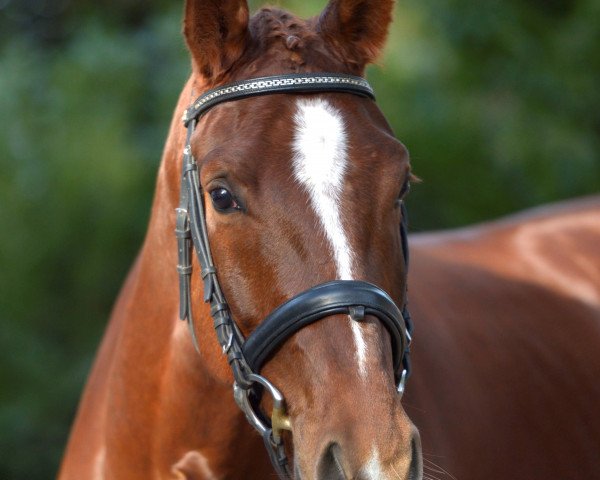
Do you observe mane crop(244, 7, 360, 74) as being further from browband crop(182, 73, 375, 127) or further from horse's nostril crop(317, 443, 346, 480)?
horse's nostril crop(317, 443, 346, 480)

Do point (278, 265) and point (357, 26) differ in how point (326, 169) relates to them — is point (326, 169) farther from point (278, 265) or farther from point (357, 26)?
point (357, 26)

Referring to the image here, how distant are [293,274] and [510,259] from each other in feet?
7.58

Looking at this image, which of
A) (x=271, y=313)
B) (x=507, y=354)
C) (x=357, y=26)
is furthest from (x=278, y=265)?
(x=507, y=354)

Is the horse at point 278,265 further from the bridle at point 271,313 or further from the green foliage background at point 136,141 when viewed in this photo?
the green foliage background at point 136,141

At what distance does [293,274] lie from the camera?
2.00 m

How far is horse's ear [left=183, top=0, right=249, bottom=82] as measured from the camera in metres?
2.26

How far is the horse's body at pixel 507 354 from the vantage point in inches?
116

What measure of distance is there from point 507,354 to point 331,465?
5.40 feet

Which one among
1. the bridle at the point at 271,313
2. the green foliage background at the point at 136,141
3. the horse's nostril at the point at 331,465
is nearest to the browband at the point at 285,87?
the bridle at the point at 271,313

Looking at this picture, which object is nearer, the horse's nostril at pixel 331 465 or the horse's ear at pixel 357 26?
the horse's nostril at pixel 331 465

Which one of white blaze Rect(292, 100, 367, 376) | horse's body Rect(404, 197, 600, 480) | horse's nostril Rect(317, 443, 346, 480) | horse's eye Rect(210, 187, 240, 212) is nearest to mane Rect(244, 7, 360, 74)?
white blaze Rect(292, 100, 367, 376)

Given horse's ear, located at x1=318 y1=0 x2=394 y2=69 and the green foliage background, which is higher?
horse's ear, located at x1=318 y1=0 x2=394 y2=69

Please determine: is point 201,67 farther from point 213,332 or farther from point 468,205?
point 468,205

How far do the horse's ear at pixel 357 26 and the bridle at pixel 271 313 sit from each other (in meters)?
0.15
